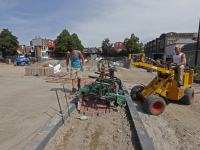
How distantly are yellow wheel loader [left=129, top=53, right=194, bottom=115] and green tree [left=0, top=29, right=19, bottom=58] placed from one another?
42.3 m

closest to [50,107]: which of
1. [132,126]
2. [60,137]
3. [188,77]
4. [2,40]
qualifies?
[60,137]

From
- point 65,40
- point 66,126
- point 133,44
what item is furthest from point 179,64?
point 65,40

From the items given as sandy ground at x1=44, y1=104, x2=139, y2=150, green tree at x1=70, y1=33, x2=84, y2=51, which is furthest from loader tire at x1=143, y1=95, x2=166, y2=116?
green tree at x1=70, y1=33, x2=84, y2=51

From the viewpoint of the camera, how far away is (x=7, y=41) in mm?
36719

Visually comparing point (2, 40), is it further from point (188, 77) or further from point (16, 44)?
point (188, 77)

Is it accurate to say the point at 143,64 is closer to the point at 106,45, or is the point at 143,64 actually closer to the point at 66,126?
the point at 66,126

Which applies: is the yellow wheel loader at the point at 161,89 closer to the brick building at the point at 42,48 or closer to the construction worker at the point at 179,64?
the construction worker at the point at 179,64

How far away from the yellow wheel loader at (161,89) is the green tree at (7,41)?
139 feet

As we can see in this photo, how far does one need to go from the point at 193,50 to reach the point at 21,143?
84.2 feet

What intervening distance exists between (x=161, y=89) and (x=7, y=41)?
4423 centimetres

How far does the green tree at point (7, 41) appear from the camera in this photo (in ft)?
117

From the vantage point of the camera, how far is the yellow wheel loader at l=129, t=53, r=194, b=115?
4.13 metres

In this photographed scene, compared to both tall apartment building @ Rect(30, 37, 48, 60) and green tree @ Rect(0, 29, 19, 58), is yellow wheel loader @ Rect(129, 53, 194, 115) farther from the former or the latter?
tall apartment building @ Rect(30, 37, 48, 60)

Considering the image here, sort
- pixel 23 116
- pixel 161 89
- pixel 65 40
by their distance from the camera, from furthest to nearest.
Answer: pixel 65 40 < pixel 161 89 < pixel 23 116
